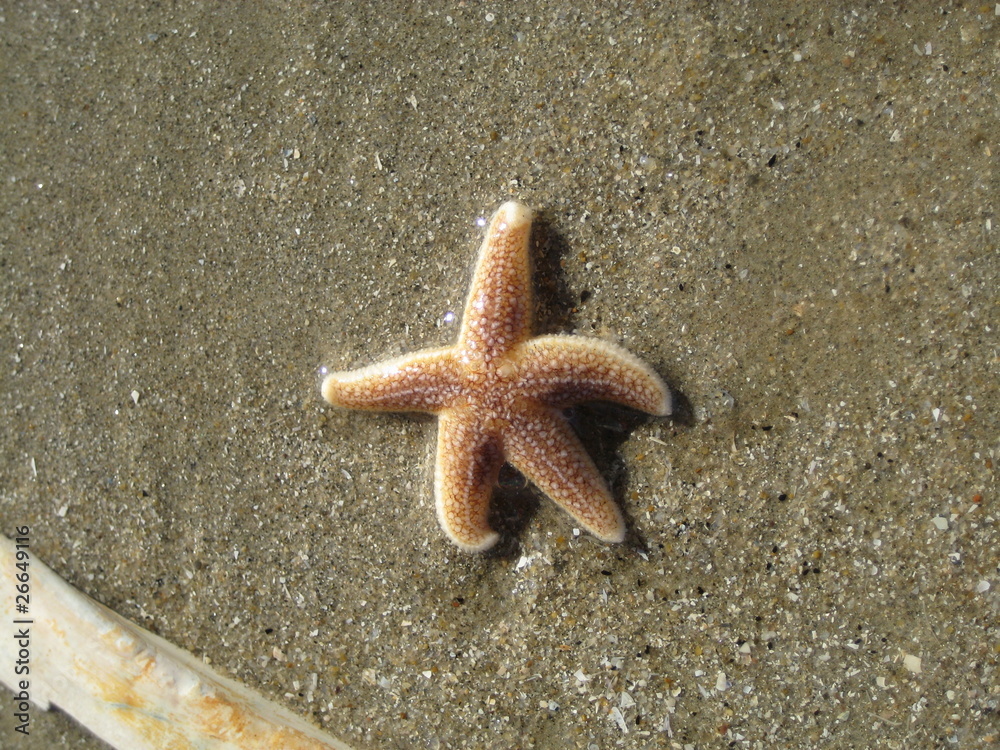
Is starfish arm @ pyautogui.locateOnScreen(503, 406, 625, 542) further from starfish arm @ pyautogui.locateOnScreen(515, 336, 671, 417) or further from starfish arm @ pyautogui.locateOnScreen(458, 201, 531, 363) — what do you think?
starfish arm @ pyautogui.locateOnScreen(458, 201, 531, 363)

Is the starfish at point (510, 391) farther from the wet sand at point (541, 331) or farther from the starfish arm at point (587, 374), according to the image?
the wet sand at point (541, 331)

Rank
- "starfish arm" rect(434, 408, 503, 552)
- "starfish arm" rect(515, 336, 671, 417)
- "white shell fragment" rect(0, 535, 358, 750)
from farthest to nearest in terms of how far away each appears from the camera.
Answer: "white shell fragment" rect(0, 535, 358, 750) → "starfish arm" rect(434, 408, 503, 552) → "starfish arm" rect(515, 336, 671, 417)

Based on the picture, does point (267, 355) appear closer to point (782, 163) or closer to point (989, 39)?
point (782, 163)

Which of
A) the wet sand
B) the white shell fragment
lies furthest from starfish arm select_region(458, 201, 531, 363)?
the white shell fragment

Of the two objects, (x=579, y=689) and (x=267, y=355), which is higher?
(x=267, y=355)

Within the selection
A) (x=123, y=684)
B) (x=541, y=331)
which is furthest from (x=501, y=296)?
(x=123, y=684)

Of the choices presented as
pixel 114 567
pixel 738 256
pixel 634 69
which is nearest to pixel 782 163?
pixel 738 256
